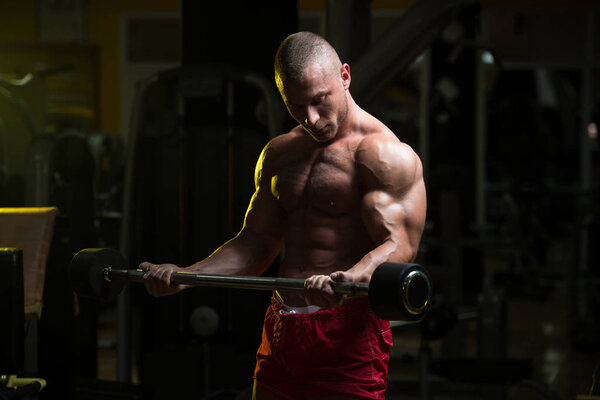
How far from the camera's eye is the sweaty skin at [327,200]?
167cm

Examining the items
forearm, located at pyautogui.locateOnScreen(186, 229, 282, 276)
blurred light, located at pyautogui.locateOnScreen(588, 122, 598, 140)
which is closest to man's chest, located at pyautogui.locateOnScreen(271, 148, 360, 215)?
forearm, located at pyautogui.locateOnScreen(186, 229, 282, 276)

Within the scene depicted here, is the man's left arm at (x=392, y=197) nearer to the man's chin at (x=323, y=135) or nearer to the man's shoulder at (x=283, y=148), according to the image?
the man's chin at (x=323, y=135)

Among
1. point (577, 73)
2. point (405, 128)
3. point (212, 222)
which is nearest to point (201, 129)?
point (212, 222)

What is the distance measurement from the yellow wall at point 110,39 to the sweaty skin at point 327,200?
6657mm

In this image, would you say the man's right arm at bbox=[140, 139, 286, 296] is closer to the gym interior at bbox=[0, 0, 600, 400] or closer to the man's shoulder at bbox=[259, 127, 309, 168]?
the man's shoulder at bbox=[259, 127, 309, 168]

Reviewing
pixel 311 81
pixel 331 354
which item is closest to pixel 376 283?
pixel 331 354

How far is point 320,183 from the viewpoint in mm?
1766

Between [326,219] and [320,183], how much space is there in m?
0.09

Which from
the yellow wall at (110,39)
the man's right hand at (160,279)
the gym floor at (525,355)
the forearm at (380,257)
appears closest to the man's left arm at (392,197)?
A: the forearm at (380,257)

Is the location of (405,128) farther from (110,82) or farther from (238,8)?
(110,82)

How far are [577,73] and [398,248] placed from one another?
25.5 feet

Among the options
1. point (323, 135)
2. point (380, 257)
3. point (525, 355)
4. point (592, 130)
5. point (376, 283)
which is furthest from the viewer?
point (592, 130)

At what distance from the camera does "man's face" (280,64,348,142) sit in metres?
1.64

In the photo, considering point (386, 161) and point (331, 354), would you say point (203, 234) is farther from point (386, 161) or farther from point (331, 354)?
point (386, 161)
